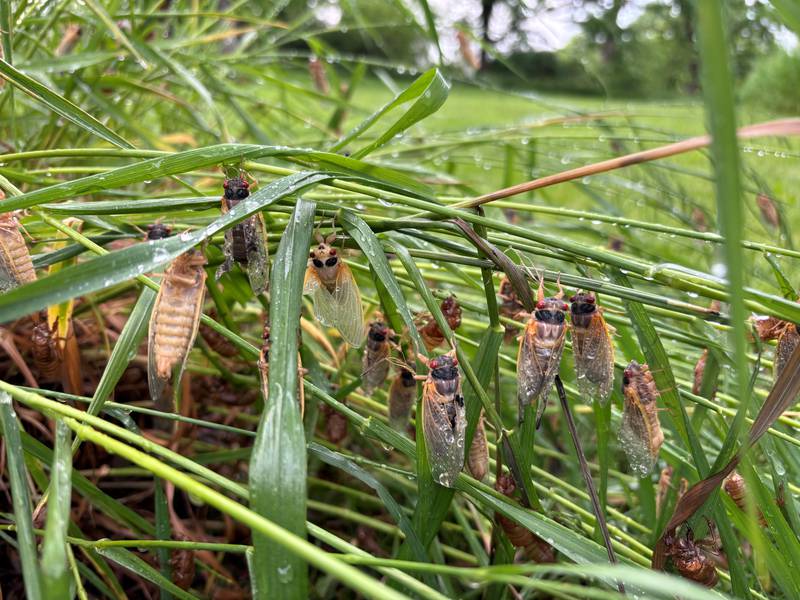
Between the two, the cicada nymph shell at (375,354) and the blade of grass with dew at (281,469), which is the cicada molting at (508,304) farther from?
the blade of grass with dew at (281,469)

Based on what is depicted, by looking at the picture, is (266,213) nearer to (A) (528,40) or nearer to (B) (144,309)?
(B) (144,309)

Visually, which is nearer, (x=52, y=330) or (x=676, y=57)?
(x=52, y=330)

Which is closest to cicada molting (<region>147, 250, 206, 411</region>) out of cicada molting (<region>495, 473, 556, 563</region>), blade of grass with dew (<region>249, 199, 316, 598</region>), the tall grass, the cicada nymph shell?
the tall grass

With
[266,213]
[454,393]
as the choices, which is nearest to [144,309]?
[266,213]

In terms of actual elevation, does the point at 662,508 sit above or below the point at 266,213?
below

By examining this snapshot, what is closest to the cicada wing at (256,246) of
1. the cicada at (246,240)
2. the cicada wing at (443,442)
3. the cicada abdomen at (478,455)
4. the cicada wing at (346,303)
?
the cicada at (246,240)

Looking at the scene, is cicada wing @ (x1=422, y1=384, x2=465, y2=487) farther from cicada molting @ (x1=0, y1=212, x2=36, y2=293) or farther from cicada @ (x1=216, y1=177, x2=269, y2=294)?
cicada molting @ (x1=0, y1=212, x2=36, y2=293)
